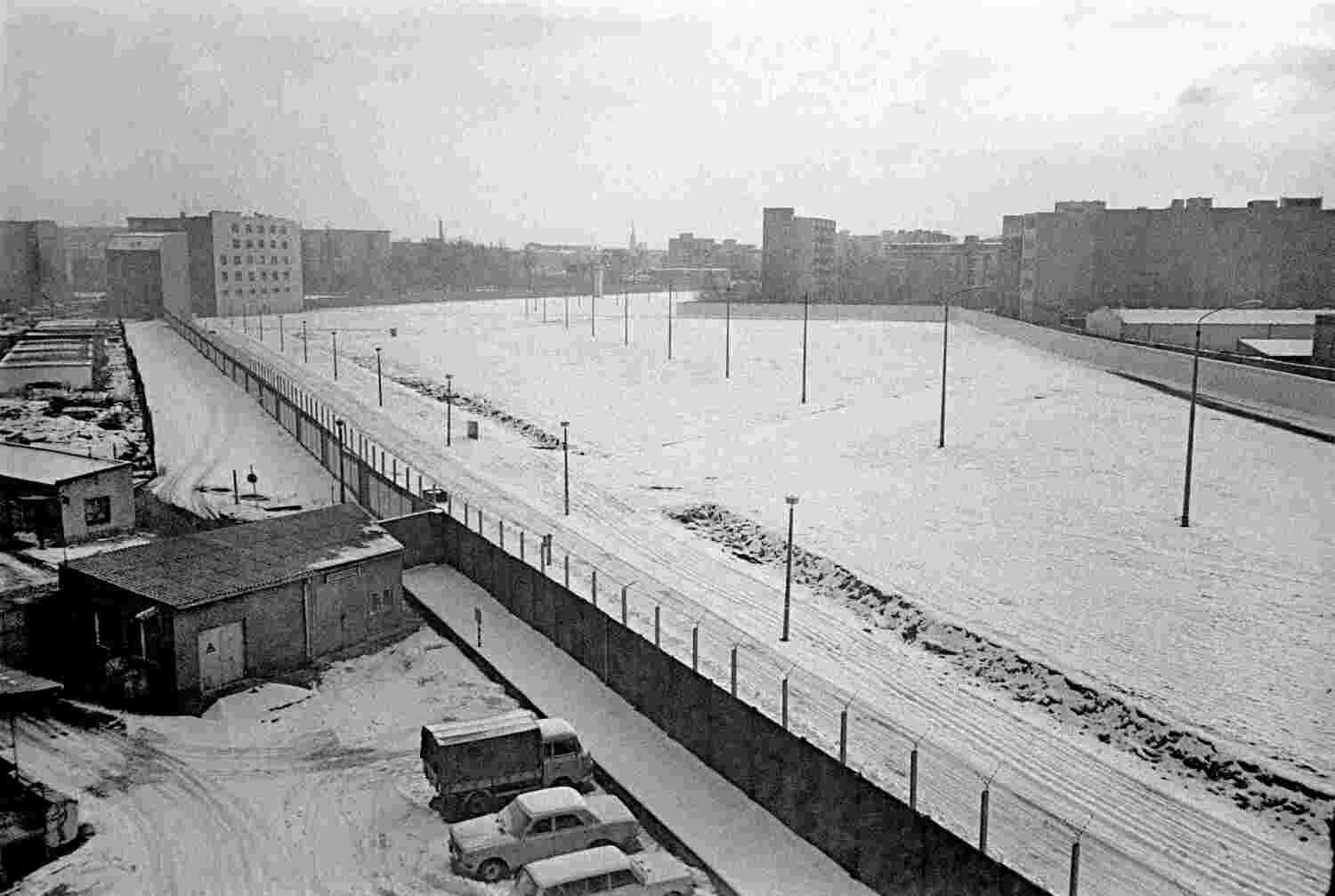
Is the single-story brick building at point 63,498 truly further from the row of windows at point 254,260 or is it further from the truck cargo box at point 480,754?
the row of windows at point 254,260

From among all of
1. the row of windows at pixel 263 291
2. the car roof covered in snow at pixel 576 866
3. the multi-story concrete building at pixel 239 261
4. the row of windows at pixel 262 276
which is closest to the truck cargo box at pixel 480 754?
the car roof covered in snow at pixel 576 866

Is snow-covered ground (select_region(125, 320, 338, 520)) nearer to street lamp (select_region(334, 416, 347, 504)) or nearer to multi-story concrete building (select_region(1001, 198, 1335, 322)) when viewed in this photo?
street lamp (select_region(334, 416, 347, 504))

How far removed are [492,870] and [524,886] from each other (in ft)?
2.18

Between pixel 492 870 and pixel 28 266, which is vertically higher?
pixel 28 266

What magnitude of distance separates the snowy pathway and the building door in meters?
3.15

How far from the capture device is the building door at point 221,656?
13875 mm

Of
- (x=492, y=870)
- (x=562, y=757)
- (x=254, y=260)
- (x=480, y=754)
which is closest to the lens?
(x=492, y=870)

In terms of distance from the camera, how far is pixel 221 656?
46.3 ft

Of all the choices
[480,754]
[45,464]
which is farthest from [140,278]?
[480,754]

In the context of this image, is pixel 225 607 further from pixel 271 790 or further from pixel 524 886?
pixel 524 886

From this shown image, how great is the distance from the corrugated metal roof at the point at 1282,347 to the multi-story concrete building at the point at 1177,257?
53.8 ft

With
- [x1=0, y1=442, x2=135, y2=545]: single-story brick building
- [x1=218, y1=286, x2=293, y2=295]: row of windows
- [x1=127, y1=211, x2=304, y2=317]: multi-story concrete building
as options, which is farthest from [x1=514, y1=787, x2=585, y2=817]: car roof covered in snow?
[x1=218, y1=286, x2=293, y2=295]: row of windows

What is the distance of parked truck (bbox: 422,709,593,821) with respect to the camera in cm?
1111

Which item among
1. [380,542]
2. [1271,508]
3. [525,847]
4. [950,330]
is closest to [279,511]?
[380,542]
